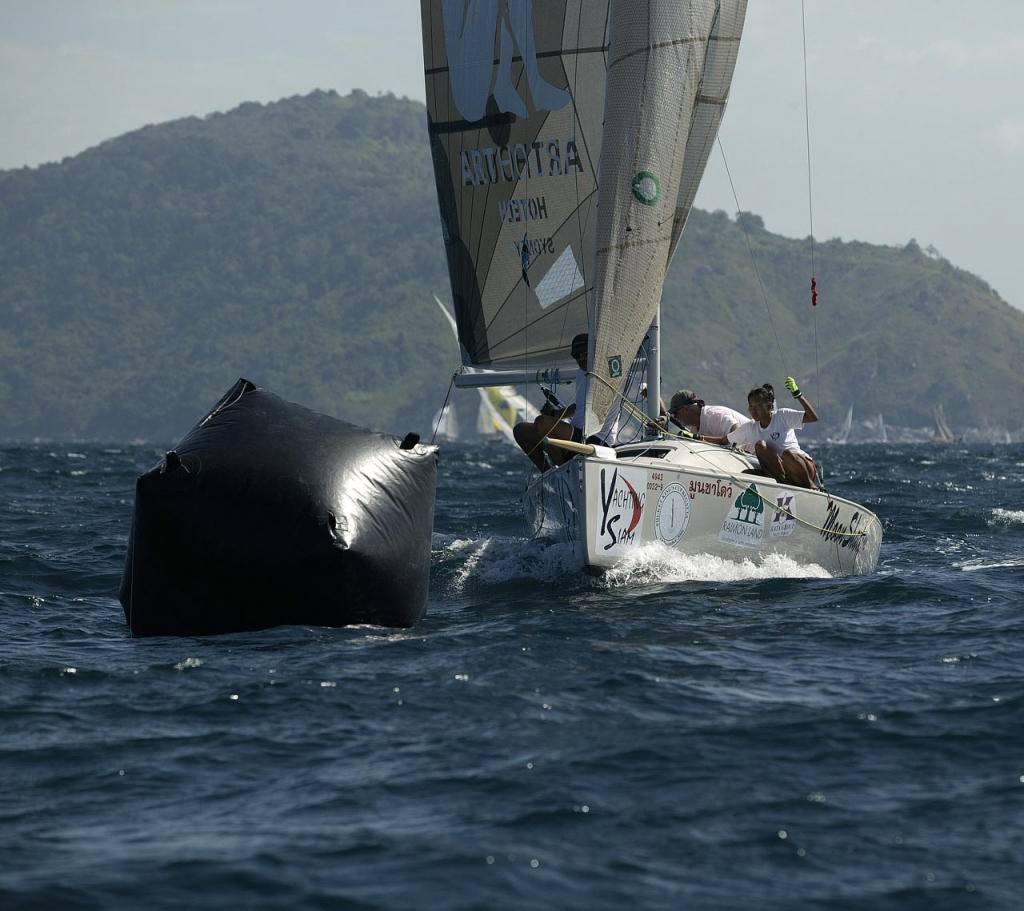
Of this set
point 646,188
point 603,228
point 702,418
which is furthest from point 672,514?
point 646,188

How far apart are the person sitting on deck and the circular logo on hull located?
38.0 inches

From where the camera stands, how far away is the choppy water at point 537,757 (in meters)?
4.84

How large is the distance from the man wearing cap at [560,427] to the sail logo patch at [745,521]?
1.27m

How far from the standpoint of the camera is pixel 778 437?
11.5 metres

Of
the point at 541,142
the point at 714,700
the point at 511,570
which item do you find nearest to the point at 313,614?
the point at 714,700

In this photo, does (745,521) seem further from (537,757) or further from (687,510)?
(537,757)

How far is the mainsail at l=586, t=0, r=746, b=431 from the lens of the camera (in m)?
11.2

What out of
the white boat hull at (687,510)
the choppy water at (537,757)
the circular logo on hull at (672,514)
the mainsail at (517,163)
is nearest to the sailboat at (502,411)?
the mainsail at (517,163)

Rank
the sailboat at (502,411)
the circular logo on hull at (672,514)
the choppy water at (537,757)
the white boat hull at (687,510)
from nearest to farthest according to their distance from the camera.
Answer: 1. the choppy water at (537,757)
2. the white boat hull at (687,510)
3. the circular logo on hull at (672,514)
4. the sailboat at (502,411)

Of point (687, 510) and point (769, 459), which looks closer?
point (687, 510)

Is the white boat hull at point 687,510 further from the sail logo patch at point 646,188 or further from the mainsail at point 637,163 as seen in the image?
the sail logo patch at point 646,188

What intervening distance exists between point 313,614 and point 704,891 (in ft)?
13.2

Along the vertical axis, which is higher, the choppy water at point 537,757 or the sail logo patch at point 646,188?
the sail logo patch at point 646,188

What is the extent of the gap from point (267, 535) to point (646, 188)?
4520mm
